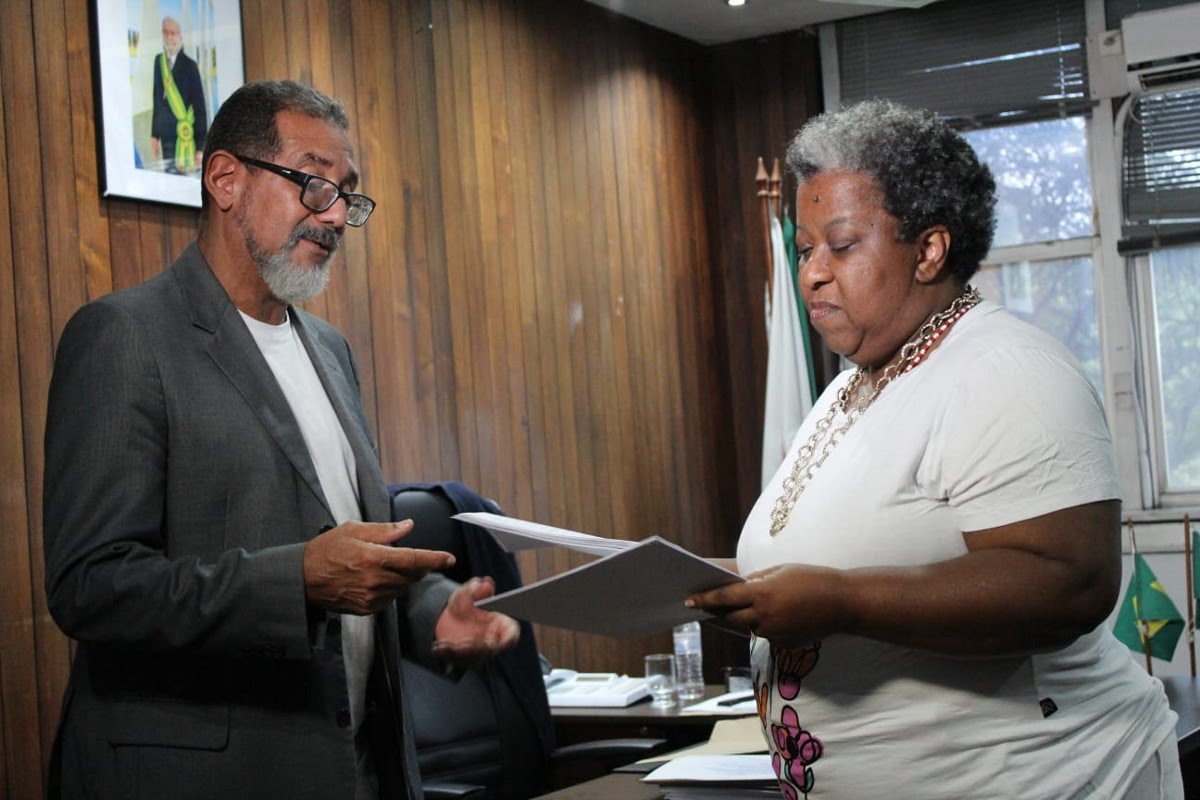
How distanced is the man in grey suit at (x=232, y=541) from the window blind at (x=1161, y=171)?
14.0 feet

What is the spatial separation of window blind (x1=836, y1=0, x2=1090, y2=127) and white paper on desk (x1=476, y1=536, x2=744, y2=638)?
438cm

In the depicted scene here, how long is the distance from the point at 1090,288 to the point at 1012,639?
454 centimetres

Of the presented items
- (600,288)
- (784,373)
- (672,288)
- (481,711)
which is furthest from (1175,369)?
(481,711)

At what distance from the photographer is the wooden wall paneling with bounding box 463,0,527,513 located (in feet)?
14.1

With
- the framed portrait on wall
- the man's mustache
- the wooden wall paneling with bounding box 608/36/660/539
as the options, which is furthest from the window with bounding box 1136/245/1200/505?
the man's mustache

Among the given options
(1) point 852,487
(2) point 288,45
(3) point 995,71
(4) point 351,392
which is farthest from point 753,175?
(1) point 852,487

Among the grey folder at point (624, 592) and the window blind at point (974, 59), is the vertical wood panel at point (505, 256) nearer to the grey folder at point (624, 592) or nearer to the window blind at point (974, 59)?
the window blind at point (974, 59)

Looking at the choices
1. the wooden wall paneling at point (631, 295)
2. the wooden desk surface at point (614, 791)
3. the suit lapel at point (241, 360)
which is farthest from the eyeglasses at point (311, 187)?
the wooden wall paneling at point (631, 295)

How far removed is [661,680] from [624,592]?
2.05 meters

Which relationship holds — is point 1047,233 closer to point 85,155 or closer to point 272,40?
point 272,40

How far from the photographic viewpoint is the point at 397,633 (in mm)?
1966

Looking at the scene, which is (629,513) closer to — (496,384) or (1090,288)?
(496,384)

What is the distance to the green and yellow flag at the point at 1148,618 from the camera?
354cm

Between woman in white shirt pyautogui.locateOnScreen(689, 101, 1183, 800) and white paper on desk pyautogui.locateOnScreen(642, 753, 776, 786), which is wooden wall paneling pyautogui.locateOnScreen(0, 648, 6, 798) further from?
woman in white shirt pyautogui.locateOnScreen(689, 101, 1183, 800)
